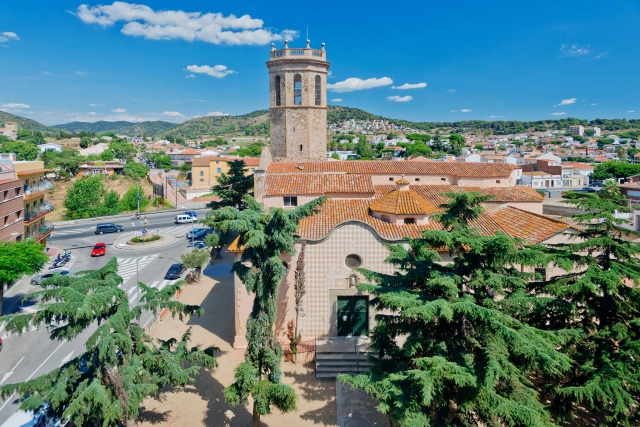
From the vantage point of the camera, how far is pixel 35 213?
122ft

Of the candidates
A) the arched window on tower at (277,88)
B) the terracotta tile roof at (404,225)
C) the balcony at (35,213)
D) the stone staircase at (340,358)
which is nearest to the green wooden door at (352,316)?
the stone staircase at (340,358)

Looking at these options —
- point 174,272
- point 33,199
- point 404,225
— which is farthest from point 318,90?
point 33,199

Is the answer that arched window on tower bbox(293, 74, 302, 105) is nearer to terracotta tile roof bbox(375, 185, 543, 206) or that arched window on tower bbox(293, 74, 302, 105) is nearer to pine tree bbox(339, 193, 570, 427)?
terracotta tile roof bbox(375, 185, 543, 206)

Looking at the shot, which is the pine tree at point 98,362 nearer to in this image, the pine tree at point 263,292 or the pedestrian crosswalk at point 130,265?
the pine tree at point 263,292

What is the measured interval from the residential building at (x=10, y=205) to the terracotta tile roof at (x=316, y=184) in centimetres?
2181

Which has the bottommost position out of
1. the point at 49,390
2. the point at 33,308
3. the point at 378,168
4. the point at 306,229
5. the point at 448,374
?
the point at 33,308

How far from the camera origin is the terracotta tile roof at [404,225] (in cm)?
1777

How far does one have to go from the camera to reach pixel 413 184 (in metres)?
28.1

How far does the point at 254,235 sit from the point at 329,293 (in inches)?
289

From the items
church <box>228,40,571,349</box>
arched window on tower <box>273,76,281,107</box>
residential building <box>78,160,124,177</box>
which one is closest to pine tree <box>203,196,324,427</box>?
church <box>228,40,571,349</box>

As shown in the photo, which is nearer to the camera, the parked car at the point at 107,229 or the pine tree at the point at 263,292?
the pine tree at the point at 263,292

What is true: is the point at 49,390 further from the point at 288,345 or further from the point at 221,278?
the point at 221,278

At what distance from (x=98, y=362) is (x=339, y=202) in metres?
13.6

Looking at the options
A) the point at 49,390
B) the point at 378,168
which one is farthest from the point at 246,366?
the point at 378,168
